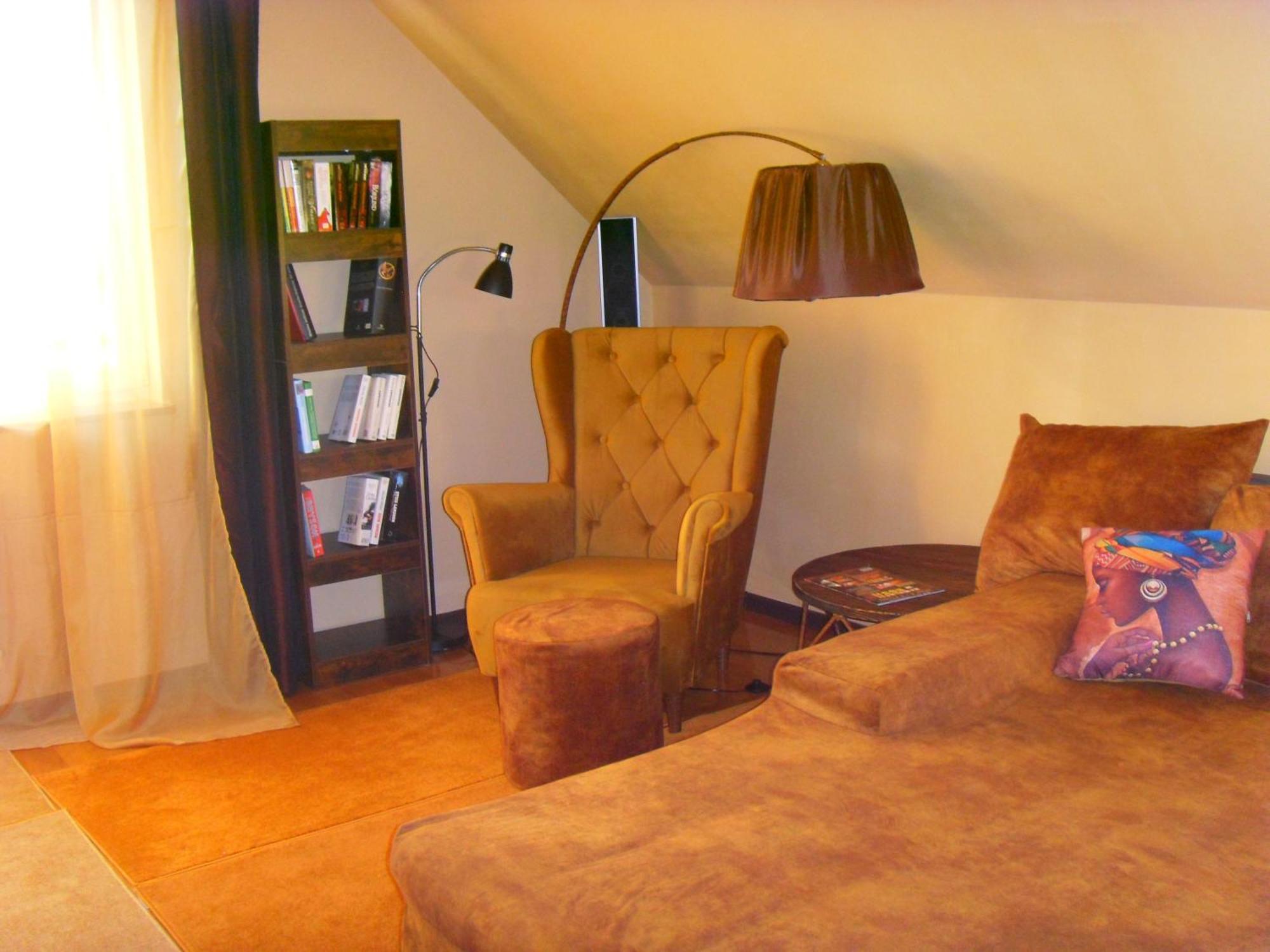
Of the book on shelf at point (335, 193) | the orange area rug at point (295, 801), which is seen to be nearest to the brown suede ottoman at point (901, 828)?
the orange area rug at point (295, 801)

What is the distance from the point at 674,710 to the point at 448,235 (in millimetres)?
1794

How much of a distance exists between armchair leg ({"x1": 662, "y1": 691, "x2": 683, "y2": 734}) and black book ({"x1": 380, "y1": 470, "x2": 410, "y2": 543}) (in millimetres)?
1069

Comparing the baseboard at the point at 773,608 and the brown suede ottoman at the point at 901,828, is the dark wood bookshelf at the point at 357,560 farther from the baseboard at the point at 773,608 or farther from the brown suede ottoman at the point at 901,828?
the brown suede ottoman at the point at 901,828

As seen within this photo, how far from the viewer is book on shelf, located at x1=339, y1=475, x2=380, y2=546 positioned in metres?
3.72

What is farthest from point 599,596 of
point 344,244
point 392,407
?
point 344,244

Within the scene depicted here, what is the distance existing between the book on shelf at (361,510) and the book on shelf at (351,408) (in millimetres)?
142

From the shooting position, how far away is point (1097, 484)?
2.46 metres

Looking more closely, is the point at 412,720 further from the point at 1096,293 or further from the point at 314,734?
the point at 1096,293

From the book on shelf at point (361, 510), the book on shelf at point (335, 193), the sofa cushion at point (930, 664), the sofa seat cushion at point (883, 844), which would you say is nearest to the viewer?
the sofa seat cushion at point (883, 844)

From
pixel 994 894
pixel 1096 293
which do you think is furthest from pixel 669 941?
pixel 1096 293

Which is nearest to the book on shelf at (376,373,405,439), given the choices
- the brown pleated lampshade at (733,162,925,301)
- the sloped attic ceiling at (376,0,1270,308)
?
the sloped attic ceiling at (376,0,1270,308)

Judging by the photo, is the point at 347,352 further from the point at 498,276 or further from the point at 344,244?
the point at 498,276

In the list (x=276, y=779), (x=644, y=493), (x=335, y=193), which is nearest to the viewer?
(x=276, y=779)

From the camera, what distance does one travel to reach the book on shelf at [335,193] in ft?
11.1
